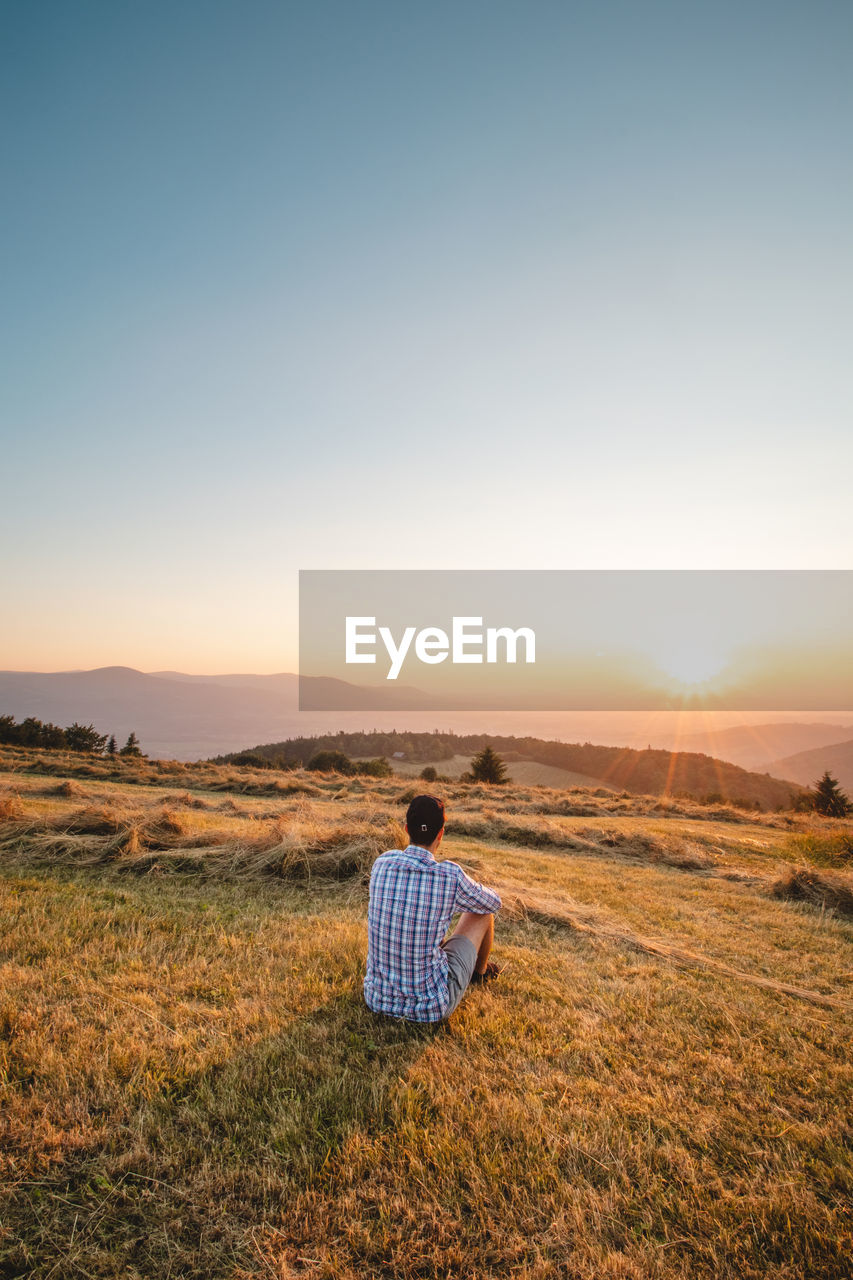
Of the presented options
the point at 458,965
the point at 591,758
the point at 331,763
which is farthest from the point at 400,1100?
the point at 591,758

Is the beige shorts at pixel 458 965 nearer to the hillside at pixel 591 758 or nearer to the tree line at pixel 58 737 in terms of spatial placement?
the tree line at pixel 58 737

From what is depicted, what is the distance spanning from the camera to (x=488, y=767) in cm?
3934

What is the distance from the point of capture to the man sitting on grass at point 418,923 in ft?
13.7

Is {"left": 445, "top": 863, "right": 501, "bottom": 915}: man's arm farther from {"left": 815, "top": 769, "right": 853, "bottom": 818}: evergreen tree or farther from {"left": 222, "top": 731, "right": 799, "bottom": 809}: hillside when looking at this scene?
{"left": 222, "top": 731, "right": 799, "bottom": 809}: hillside

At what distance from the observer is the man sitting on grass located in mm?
4180

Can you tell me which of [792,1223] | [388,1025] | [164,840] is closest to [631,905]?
[388,1025]

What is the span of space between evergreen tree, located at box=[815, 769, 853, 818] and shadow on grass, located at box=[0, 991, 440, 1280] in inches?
1340

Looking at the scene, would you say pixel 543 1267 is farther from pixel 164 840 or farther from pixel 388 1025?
pixel 164 840

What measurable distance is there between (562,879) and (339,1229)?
29.6 ft

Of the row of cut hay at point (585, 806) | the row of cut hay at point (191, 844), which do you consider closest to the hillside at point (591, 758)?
the row of cut hay at point (585, 806)

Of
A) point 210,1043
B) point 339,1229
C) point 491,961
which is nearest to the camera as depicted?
point 339,1229

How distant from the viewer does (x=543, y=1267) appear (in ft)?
7.88

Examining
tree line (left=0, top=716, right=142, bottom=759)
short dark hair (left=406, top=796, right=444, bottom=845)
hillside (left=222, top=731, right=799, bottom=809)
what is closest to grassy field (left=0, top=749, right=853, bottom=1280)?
short dark hair (left=406, top=796, right=444, bottom=845)

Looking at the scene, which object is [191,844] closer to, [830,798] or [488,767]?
[488,767]
